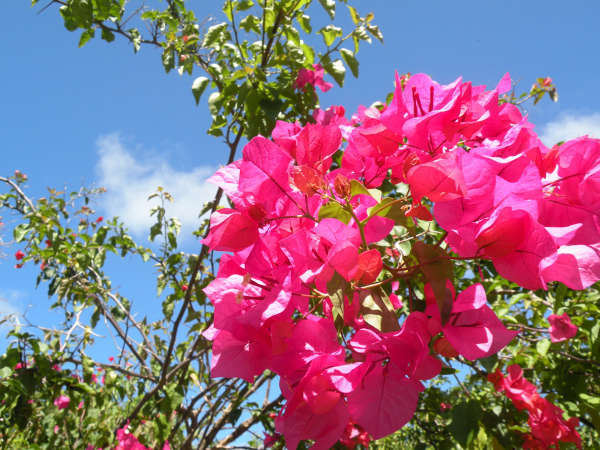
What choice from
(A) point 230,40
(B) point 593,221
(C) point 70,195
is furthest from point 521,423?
(C) point 70,195

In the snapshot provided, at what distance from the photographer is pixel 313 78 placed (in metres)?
1.53

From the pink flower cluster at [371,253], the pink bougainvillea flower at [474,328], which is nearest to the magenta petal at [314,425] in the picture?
the pink flower cluster at [371,253]

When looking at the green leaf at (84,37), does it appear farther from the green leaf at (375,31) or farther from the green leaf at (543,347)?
the green leaf at (543,347)

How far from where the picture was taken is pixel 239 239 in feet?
1.49

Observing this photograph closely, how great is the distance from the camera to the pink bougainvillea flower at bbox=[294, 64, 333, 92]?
1.45 meters

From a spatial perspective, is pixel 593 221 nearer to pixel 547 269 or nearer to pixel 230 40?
pixel 547 269

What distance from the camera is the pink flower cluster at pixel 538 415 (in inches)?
41.4

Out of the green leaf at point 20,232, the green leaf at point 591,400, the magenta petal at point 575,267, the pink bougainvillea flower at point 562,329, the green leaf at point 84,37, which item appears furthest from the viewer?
the green leaf at point 20,232

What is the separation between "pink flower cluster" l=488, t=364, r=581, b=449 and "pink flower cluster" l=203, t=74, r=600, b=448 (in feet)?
2.91

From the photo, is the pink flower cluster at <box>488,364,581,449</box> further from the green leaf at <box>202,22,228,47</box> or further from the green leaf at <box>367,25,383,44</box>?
the green leaf at <box>202,22,228,47</box>

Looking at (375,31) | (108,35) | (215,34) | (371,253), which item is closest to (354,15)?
(375,31)

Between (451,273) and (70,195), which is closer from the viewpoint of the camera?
(451,273)

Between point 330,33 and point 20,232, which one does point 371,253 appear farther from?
point 20,232

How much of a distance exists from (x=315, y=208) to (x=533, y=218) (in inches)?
9.1
